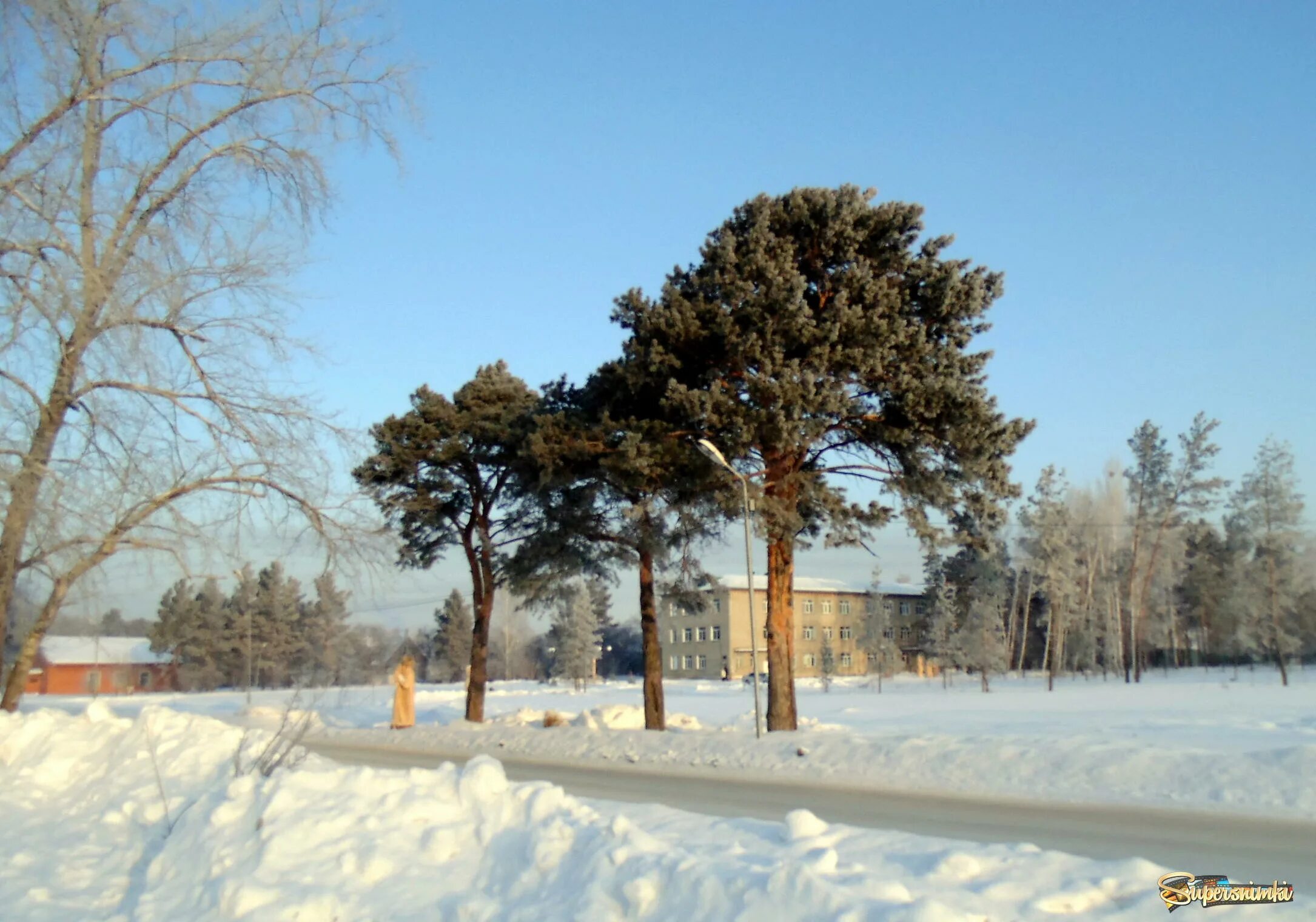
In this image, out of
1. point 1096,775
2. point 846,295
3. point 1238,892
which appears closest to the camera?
point 1238,892

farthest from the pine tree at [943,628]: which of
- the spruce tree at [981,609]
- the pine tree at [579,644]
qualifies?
the pine tree at [579,644]

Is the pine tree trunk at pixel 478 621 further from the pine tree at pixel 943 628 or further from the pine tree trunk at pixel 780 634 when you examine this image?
the pine tree at pixel 943 628

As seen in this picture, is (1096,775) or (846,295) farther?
(846,295)

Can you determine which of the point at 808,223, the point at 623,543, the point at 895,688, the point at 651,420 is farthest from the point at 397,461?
the point at 895,688

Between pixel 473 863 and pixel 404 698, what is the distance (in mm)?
23461

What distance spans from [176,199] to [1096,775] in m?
14.9

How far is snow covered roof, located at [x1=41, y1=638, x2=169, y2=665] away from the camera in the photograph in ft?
268

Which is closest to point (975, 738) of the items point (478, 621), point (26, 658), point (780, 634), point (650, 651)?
point (780, 634)

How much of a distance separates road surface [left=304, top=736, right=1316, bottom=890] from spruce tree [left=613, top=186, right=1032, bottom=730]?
6350 millimetres

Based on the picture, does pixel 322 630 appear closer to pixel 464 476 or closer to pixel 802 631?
pixel 802 631

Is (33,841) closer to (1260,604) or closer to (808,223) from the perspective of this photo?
(808,223)

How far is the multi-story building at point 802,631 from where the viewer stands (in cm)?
9288

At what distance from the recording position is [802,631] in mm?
95625

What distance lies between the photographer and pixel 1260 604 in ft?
202
